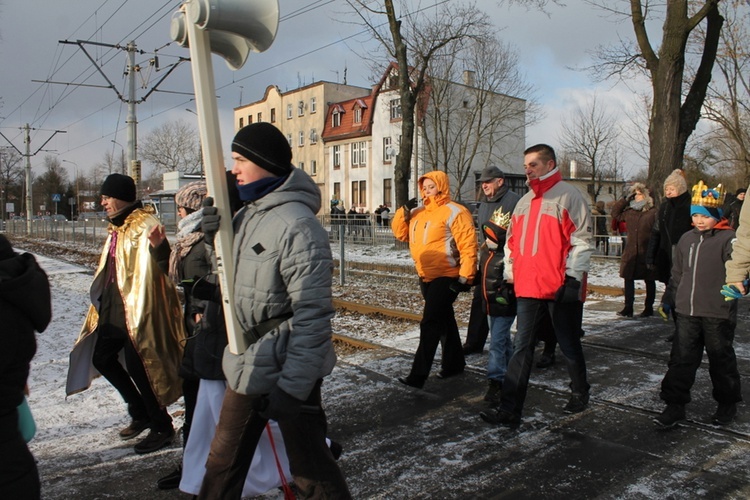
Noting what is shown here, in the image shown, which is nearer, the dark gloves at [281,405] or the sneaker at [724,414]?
the dark gloves at [281,405]

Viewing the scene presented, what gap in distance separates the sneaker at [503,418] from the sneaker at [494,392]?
1.31ft

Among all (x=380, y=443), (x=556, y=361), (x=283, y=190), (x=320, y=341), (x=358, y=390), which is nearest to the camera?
(x=320, y=341)

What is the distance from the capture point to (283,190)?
105 inches

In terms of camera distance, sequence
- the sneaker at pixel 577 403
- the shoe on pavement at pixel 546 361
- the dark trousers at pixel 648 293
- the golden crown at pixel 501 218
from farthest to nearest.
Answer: the dark trousers at pixel 648 293 → the shoe on pavement at pixel 546 361 → the golden crown at pixel 501 218 → the sneaker at pixel 577 403

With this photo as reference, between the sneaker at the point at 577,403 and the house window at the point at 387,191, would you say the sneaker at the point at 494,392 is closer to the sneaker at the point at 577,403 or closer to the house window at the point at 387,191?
the sneaker at the point at 577,403

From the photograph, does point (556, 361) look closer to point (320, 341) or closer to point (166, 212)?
point (320, 341)

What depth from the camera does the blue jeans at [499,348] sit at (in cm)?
505

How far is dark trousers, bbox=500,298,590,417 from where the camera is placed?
4.47m

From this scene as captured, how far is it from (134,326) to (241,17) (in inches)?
94.2

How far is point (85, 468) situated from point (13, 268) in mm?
2199

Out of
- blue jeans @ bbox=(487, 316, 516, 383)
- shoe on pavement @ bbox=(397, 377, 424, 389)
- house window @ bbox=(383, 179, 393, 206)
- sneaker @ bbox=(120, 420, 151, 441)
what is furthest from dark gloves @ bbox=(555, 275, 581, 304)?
house window @ bbox=(383, 179, 393, 206)

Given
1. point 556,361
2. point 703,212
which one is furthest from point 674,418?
point 556,361

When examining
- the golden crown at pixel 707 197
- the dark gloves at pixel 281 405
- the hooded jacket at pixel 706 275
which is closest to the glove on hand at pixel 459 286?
the hooded jacket at pixel 706 275

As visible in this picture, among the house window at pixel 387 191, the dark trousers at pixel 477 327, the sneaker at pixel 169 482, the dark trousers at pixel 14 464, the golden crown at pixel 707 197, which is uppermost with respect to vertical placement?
the house window at pixel 387 191
